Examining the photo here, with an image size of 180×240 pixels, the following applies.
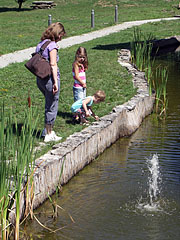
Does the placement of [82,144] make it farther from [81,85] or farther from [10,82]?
[10,82]

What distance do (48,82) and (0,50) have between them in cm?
1190

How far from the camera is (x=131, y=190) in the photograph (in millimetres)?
6695

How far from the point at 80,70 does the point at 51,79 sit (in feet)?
5.14

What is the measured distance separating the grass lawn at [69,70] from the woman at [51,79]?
0.28m

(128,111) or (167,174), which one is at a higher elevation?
(128,111)

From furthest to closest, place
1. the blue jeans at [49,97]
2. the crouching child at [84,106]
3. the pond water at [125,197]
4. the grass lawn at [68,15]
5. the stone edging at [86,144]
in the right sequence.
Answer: the grass lawn at [68,15] < the crouching child at [84,106] < the blue jeans at [49,97] < the stone edging at [86,144] < the pond water at [125,197]

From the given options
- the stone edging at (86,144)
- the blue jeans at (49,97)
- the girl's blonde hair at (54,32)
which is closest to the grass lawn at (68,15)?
the stone edging at (86,144)

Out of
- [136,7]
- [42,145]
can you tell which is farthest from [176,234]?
[136,7]

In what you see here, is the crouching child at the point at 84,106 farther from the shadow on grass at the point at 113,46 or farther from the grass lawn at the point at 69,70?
the shadow on grass at the point at 113,46

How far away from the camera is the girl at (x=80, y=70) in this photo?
343 inches

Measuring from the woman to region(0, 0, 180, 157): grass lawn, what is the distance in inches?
11.1

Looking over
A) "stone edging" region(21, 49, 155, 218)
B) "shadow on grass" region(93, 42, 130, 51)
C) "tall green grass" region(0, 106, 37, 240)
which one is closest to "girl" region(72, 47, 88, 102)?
"stone edging" region(21, 49, 155, 218)

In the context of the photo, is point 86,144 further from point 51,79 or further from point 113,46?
point 113,46

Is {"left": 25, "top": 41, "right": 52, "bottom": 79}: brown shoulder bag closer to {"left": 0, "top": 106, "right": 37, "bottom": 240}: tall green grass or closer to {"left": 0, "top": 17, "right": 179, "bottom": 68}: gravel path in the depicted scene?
{"left": 0, "top": 106, "right": 37, "bottom": 240}: tall green grass
